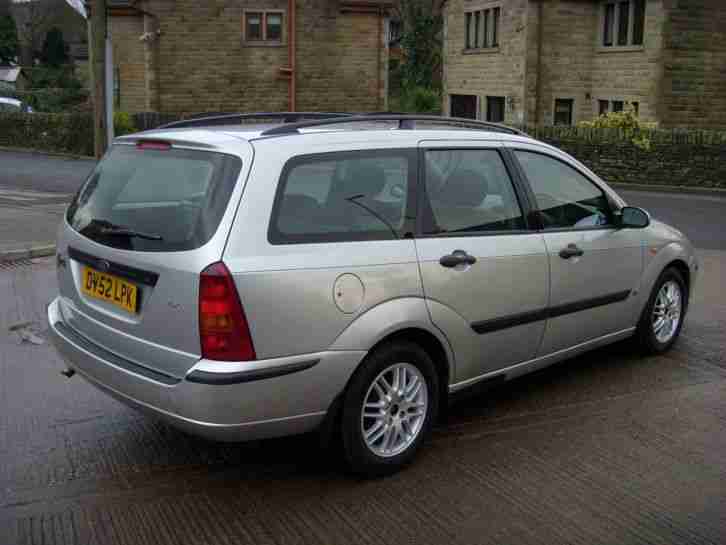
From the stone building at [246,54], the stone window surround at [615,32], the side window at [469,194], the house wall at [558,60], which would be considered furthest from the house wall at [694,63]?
the side window at [469,194]

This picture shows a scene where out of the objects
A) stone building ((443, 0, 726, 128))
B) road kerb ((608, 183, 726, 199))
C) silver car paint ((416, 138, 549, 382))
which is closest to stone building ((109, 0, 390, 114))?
stone building ((443, 0, 726, 128))

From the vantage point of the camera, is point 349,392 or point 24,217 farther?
point 24,217

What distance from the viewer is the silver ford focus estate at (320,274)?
4.14 m

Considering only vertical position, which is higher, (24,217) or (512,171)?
(512,171)

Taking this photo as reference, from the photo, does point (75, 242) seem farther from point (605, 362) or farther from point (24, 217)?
point (24, 217)

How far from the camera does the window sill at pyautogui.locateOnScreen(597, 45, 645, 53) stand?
2820 centimetres

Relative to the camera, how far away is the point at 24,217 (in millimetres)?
14523

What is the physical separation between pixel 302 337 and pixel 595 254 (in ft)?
8.17

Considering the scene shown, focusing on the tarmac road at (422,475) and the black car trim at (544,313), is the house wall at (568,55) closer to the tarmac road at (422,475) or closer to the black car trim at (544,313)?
the tarmac road at (422,475)

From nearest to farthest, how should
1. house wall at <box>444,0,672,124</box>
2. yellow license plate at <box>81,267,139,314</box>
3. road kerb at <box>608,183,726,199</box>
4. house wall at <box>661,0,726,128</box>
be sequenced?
1. yellow license plate at <box>81,267,139,314</box>
2. road kerb at <box>608,183,726,199</box>
3. house wall at <box>661,0,726,128</box>
4. house wall at <box>444,0,672,124</box>

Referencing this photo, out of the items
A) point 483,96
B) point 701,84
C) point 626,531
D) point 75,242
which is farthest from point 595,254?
point 483,96

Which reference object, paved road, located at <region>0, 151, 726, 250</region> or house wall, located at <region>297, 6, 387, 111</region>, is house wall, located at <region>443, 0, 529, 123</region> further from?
paved road, located at <region>0, 151, 726, 250</region>

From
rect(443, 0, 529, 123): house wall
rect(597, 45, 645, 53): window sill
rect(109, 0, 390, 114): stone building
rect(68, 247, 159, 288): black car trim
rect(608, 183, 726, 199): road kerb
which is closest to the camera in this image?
rect(68, 247, 159, 288): black car trim

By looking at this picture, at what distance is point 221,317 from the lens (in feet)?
13.3
